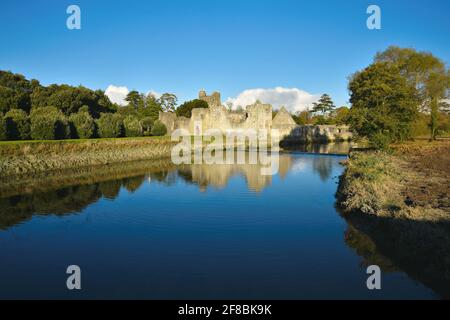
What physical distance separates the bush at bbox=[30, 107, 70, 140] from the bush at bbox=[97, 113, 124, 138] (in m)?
4.40

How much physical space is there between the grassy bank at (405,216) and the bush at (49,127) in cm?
2092

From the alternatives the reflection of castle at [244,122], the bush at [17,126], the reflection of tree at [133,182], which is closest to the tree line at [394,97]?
the reflection of tree at [133,182]

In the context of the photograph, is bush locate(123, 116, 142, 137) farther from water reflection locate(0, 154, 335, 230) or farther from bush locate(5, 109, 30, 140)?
bush locate(5, 109, 30, 140)

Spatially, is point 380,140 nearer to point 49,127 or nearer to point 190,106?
point 49,127

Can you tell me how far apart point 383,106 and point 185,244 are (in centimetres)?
1985

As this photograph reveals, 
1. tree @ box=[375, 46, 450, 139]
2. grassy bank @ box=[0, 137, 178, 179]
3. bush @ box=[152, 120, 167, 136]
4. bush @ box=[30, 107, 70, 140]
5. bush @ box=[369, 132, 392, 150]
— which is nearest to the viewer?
grassy bank @ box=[0, 137, 178, 179]

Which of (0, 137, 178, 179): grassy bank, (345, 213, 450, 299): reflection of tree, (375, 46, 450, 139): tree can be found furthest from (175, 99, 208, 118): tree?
(345, 213, 450, 299): reflection of tree

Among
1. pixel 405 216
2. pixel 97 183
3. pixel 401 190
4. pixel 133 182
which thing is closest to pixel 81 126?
pixel 97 183

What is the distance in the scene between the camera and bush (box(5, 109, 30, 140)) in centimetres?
2431

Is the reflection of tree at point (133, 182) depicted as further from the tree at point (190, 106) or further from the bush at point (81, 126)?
the tree at point (190, 106)

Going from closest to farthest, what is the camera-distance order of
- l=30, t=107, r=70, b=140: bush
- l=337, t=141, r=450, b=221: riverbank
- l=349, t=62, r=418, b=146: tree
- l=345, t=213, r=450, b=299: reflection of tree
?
1. l=345, t=213, r=450, b=299: reflection of tree
2. l=337, t=141, r=450, b=221: riverbank
3. l=349, t=62, r=418, b=146: tree
4. l=30, t=107, r=70, b=140: bush

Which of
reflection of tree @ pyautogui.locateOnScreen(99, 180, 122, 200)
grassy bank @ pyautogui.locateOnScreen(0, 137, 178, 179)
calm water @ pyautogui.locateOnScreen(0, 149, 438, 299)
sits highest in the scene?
grassy bank @ pyautogui.locateOnScreen(0, 137, 178, 179)

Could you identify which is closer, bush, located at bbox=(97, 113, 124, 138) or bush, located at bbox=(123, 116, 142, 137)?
bush, located at bbox=(97, 113, 124, 138)
